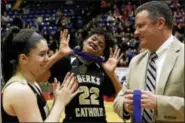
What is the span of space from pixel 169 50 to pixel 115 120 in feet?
14.2

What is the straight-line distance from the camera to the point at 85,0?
1088 centimetres

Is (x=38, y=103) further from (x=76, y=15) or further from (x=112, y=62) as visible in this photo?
(x=76, y=15)

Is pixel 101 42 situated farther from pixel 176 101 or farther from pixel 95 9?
pixel 95 9

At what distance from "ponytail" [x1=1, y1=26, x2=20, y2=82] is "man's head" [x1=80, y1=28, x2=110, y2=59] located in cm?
92

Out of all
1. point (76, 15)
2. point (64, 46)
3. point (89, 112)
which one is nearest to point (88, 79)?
point (89, 112)

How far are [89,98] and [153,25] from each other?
940 millimetres

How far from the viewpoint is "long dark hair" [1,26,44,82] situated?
1.40m

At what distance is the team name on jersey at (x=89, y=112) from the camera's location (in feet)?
7.75

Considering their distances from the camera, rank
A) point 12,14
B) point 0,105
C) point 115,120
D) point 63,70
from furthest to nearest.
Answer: point 12,14 < point 115,120 < point 63,70 < point 0,105

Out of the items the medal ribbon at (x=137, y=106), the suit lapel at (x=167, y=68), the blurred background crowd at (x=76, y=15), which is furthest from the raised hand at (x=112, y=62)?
the blurred background crowd at (x=76, y=15)

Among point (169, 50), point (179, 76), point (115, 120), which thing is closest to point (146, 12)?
point (169, 50)

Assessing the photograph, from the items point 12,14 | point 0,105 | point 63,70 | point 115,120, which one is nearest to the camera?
point 0,105

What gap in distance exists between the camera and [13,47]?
4.66ft

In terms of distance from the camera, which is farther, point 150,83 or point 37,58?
point 150,83
